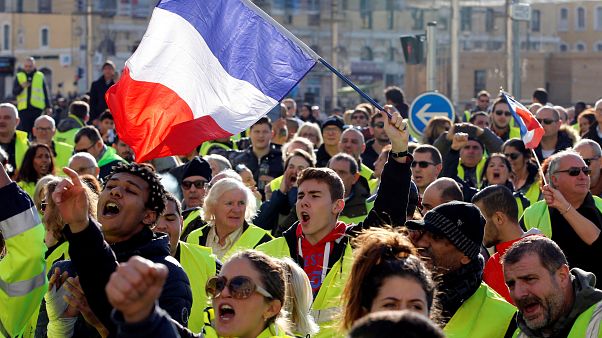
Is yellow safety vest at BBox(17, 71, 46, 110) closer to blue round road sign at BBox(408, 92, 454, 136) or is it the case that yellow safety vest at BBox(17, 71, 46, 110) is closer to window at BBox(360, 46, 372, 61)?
blue round road sign at BBox(408, 92, 454, 136)

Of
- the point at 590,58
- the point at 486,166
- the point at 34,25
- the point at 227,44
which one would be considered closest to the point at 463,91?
the point at 590,58

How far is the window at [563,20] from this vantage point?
98938 mm

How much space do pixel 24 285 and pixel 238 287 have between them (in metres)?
0.97

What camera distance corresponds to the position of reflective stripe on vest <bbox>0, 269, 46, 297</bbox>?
5.70 meters

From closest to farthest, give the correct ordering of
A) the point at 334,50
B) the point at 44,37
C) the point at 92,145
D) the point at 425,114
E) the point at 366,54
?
the point at 92,145
the point at 425,114
the point at 334,50
the point at 366,54
the point at 44,37

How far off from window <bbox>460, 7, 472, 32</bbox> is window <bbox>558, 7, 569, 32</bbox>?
44635 mm

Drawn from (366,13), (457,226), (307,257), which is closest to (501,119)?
(307,257)

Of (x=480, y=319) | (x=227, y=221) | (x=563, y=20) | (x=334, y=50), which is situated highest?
(x=563, y=20)

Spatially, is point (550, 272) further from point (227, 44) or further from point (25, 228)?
point (227, 44)

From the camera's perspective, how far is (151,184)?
600 centimetres

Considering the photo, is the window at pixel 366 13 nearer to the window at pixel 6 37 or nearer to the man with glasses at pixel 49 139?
the window at pixel 6 37

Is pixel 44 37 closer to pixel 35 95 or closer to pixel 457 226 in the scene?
pixel 35 95

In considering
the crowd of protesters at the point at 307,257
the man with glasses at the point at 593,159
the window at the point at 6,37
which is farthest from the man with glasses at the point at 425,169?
the window at the point at 6,37

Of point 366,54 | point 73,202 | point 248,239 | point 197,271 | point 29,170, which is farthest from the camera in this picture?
point 366,54
